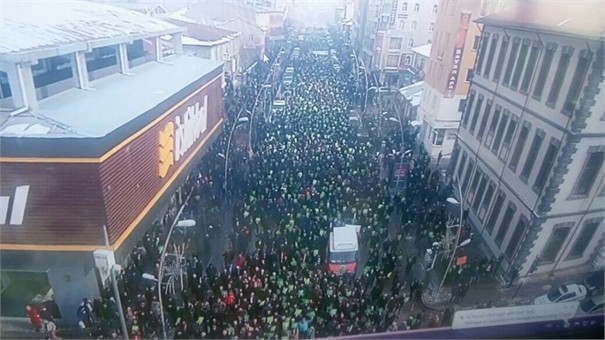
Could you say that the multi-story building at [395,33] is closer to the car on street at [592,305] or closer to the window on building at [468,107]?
the window on building at [468,107]

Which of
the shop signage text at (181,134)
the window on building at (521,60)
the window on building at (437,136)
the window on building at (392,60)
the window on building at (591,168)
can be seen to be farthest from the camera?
the window on building at (392,60)

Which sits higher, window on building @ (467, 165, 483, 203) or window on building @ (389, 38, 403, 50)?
window on building @ (389, 38, 403, 50)

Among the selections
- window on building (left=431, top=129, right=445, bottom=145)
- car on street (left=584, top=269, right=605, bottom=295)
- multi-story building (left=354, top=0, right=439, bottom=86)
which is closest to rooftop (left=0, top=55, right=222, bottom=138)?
car on street (left=584, top=269, right=605, bottom=295)

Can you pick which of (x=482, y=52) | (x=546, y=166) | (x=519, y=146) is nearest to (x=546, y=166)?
(x=546, y=166)

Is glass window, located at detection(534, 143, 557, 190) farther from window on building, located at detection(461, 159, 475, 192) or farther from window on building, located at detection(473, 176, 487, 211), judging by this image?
window on building, located at detection(461, 159, 475, 192)

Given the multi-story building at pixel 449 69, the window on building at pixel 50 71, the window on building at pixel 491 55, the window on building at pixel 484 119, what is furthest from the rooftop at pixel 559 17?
the window on building at pixel 50 71
